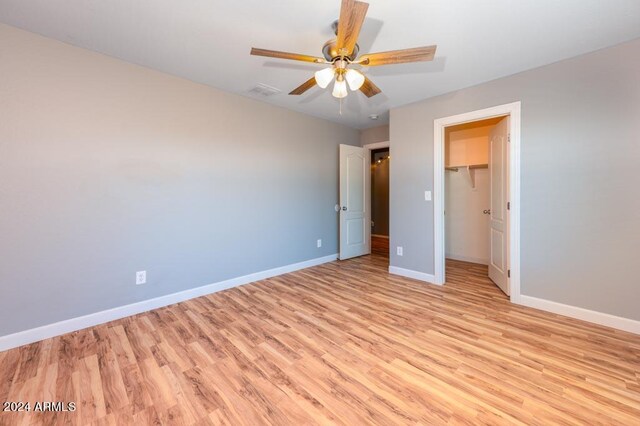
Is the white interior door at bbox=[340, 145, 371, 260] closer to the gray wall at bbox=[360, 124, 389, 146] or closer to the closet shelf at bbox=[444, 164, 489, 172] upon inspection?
the gray wall at bbox=[360, 124, 389, 146]

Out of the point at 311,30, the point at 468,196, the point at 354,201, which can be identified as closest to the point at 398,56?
the point at 311,30

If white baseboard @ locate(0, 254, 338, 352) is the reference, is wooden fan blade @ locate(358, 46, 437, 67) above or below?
above

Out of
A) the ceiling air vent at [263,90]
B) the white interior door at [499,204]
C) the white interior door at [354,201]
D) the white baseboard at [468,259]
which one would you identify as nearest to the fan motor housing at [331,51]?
the ceiling air vent at [263,90]

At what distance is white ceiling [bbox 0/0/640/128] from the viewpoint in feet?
5.86

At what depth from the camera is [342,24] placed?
1.47 m

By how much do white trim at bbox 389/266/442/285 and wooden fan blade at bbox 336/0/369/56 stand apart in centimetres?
292

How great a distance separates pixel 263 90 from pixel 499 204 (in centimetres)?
328

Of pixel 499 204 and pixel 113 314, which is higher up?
pixel 499 204

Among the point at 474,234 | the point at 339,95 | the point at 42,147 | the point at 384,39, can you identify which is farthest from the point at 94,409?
the point at 474,234

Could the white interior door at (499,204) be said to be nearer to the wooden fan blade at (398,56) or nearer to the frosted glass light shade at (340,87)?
the wooden fan blade at (398,56)

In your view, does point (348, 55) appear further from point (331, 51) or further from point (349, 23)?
point (349, 23)

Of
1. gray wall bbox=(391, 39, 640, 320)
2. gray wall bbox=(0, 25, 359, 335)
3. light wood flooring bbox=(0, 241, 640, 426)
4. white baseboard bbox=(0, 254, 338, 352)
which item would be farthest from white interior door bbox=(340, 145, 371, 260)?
gray wall bbox=(391, 39, 640, 320)

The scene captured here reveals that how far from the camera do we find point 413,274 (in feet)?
12.0

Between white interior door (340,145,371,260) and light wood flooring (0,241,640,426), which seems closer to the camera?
light wood flooring (0,241,640,426)
